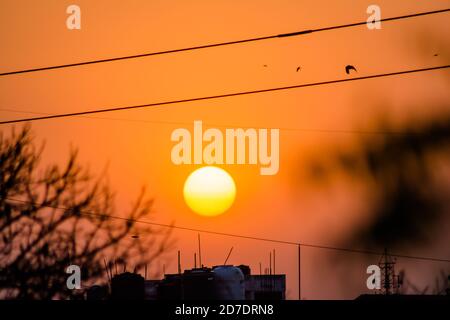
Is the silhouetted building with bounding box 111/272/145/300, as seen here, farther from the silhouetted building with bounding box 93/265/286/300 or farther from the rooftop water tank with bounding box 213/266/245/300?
the rooftop water tank with bounding box 213/266/245/300

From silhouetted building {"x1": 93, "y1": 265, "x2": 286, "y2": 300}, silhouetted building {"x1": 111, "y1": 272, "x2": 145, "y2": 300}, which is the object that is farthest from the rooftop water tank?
silhouetted building {"x1": 111, "y1": 272, "x2": 145, "y2": 300}

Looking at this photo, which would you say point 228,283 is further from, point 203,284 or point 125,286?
point 125,286

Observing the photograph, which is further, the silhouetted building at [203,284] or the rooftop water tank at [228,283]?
the rooftop water tank at [228,283]

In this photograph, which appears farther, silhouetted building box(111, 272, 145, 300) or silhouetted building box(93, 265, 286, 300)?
silhouetted building box(111, 272, 145, 300)

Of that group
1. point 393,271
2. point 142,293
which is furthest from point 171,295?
point 393,271

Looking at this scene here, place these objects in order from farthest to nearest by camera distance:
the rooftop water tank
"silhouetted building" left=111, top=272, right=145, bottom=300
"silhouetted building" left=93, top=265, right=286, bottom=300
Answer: "silhouetted building" left=111, top=272, right=145, bottom=300
the rooftop water tank
"silhouetted building" left=93, top=265, right=286, bottom=300

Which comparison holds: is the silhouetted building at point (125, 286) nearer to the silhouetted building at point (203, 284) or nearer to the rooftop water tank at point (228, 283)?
the silhouetted building at point (203, 284)

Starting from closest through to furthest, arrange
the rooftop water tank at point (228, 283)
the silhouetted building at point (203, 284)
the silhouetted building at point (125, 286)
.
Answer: the silhouetted building at point (203, 284), the rooftop water tank at point (228, 283), the silhouetted building at point (125, 286)

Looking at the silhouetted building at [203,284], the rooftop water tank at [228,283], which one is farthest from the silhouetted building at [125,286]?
Answer: the rooftop water tank at [228,283]

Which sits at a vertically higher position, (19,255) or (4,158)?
(4,158)

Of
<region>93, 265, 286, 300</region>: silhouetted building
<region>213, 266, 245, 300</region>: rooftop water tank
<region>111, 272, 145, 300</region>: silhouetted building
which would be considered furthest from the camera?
<region>111, 272, 145, 300</region>: silhouetted building
